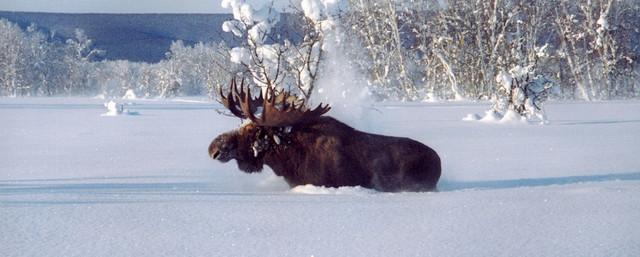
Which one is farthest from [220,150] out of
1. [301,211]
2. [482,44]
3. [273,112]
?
[482,44]

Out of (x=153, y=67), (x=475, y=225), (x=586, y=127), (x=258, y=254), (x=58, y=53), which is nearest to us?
(x=258, y=254)

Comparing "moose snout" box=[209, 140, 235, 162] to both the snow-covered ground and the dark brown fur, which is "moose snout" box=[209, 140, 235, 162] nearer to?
the dark brown fur

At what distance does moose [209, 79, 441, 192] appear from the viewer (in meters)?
7.27

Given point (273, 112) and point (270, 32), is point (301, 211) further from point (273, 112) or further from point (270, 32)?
point (270, 32)

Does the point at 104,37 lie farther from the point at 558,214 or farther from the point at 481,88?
the point at 558,214

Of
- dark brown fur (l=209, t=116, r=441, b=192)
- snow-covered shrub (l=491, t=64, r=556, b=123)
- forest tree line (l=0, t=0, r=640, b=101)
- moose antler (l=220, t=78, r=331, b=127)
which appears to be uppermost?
forest tree line (l=0, t=0, r=640, b=101)

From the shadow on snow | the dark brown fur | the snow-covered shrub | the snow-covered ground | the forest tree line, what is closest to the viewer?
the snow-covered ground

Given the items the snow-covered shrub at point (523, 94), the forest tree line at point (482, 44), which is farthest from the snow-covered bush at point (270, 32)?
the forest tree line at point (482, 44)

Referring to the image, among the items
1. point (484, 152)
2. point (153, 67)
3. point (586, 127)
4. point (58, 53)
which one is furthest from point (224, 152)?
point (153, 67)

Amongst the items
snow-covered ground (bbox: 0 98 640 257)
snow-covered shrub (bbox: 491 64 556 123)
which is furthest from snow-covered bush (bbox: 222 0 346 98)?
snow-covered ground (bbox: 0 98 640 257)

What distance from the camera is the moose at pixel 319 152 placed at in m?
7.27

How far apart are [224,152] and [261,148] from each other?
0.34 m

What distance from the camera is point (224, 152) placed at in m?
7.40

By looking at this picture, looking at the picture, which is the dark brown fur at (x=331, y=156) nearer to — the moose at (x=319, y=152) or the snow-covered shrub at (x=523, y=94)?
the moose at (x=319, y=152)
